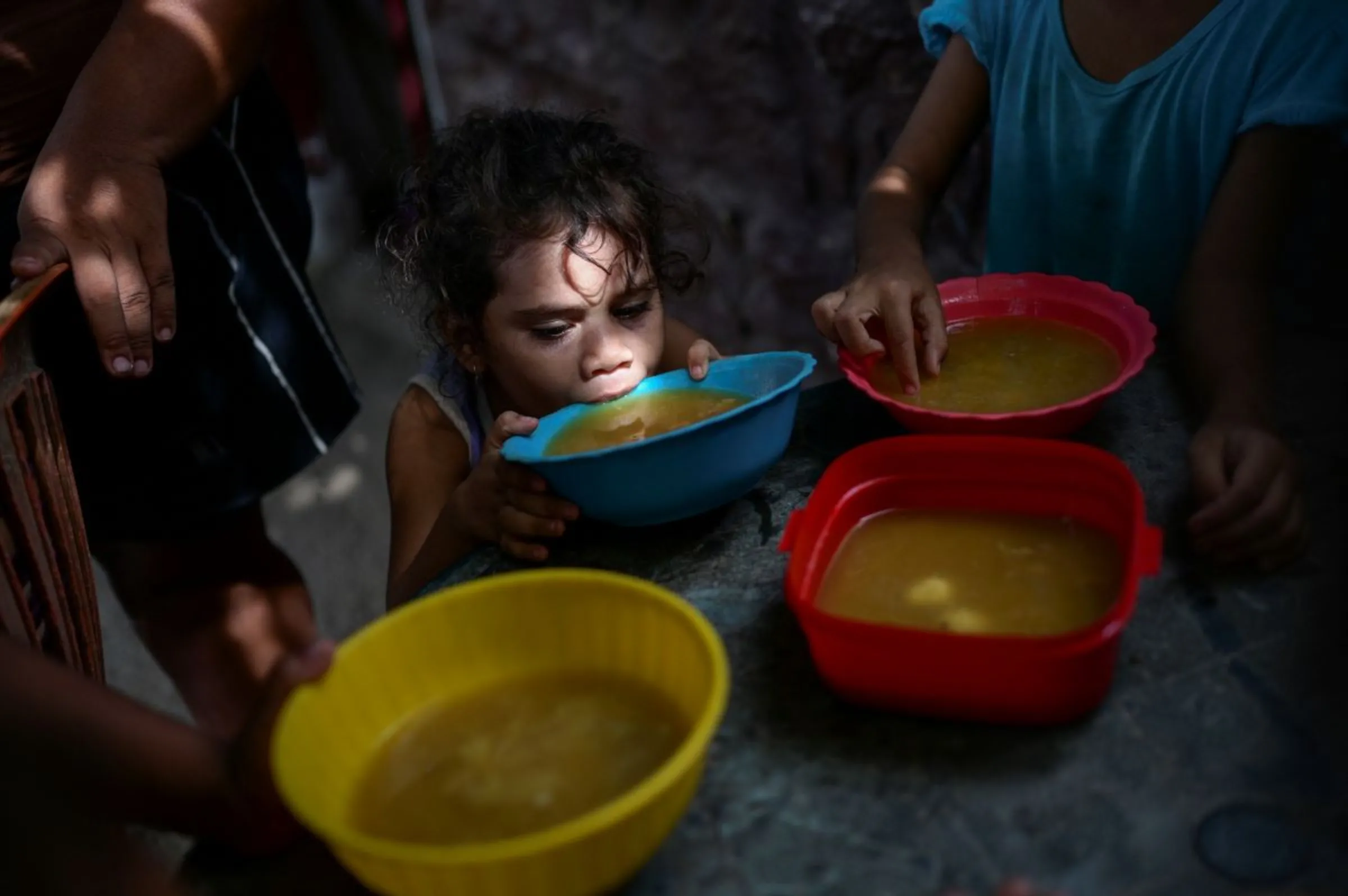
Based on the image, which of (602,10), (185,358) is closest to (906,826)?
(185,358)

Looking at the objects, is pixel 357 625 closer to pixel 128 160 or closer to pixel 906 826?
pixel 128 160

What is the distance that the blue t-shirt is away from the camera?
138cm

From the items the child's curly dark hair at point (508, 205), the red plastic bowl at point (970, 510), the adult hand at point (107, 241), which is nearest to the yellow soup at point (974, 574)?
the red plastic bowl at point (970, 510)

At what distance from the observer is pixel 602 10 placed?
3.02 meters

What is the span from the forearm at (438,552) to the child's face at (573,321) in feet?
Answer: 0.67

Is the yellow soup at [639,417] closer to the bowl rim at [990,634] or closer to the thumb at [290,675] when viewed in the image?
the bowl rim at [990,634]

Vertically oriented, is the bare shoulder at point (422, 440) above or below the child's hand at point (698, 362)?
below

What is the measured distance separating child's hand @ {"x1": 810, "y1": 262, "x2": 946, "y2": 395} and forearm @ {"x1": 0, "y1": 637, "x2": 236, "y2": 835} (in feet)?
2.67

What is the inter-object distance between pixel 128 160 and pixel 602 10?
6.21ft

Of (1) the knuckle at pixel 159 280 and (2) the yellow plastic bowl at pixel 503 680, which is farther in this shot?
(1) the knuckle at pixel 159 280

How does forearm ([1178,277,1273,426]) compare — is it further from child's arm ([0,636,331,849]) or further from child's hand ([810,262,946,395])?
child's arm ([0,636,331,849])

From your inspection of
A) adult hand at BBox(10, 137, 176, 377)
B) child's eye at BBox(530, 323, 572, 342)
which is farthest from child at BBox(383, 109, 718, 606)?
adult hand at BBox(10, 137, 176, 377)

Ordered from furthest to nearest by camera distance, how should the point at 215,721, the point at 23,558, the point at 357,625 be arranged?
the point at 357,625 → the point at 215,721 → the point at 23,558

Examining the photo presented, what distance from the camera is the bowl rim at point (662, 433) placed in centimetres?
109
